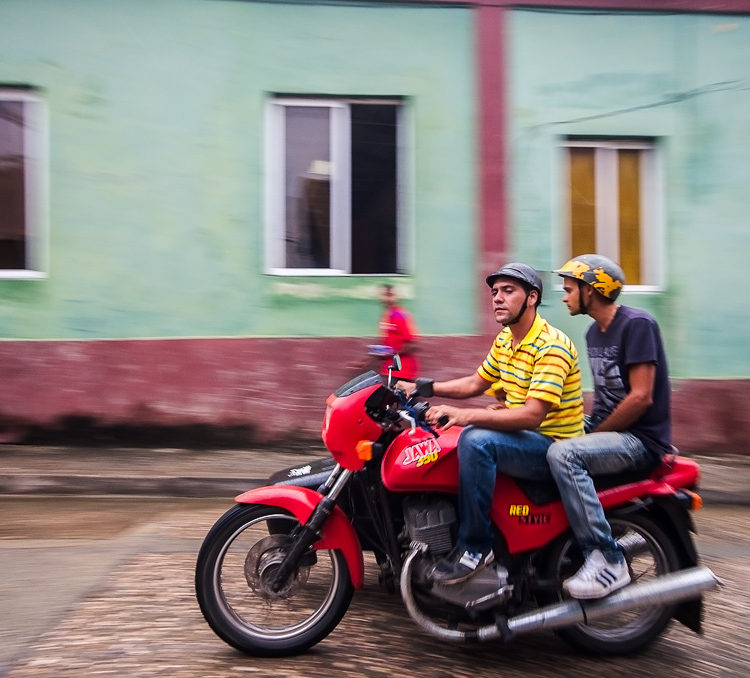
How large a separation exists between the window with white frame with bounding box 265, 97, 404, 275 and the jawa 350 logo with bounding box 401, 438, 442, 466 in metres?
5.82

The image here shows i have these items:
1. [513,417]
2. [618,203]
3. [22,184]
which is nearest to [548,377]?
[513,417]

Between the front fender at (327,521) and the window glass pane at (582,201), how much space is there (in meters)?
6.56

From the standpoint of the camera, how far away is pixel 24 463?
26.5ft

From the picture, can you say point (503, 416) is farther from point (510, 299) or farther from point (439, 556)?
point (439, 556)

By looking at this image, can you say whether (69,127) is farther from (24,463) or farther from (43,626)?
(43,626)

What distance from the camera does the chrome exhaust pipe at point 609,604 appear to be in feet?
12.6

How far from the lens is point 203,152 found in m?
9.26

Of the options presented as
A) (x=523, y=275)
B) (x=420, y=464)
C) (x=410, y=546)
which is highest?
(x=523, y=275)

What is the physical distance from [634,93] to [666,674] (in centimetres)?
729

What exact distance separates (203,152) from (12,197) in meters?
2.05

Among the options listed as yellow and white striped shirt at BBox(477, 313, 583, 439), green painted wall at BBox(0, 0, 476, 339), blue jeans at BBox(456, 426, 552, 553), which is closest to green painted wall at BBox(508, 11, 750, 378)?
green painted wall at BBox(0, 0, 476, 339)

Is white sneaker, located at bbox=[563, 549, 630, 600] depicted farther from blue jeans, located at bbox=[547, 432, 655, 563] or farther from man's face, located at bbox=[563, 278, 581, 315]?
man's face, located at bbox=[563, 278, 581, 315]

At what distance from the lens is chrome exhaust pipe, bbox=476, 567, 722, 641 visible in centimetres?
383

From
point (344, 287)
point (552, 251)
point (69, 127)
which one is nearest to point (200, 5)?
point (69, 127)
